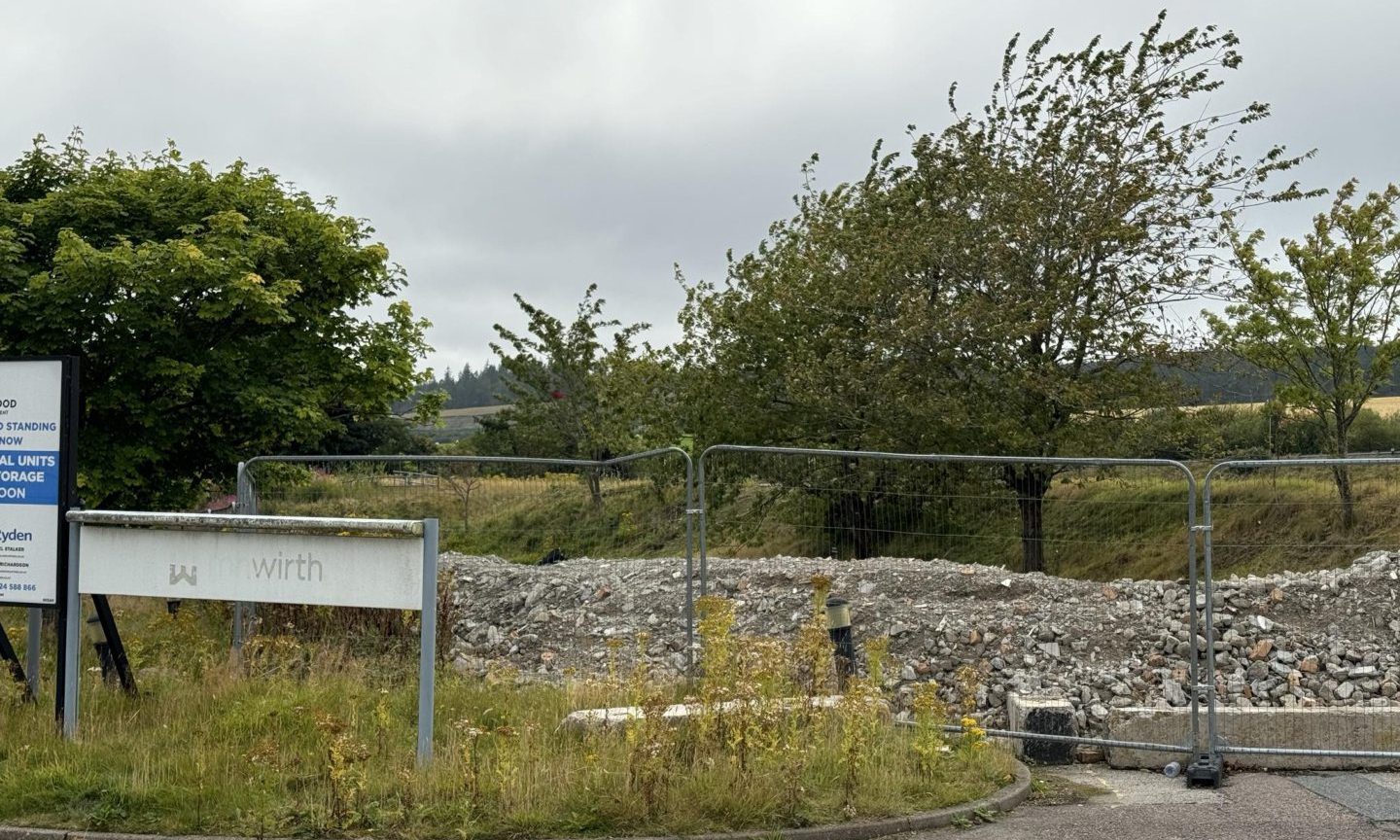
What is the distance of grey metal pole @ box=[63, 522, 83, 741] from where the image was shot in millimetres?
7668

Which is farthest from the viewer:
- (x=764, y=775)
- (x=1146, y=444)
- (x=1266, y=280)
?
(x=1266, y=280)

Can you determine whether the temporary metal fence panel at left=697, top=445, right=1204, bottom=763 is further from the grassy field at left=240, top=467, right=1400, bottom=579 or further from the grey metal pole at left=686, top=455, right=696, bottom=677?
the grey metal pole at left=686, top=455, right=696, bottom=677

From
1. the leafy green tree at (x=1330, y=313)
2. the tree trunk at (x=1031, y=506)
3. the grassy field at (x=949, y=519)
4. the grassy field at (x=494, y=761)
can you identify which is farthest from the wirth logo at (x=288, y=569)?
the leafy green tree at (x=1330, y=313)

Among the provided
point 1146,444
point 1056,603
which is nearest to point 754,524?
point 1056,603

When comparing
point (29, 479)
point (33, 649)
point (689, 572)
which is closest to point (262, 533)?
point (29, 479)

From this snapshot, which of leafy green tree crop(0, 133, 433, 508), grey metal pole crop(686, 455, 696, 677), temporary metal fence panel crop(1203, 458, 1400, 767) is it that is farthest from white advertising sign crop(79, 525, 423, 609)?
leafy green tree crop(0, 133, 433, 508)

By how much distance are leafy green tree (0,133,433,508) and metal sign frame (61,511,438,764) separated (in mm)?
8876

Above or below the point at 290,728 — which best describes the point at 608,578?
above

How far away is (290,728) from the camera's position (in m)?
7.63

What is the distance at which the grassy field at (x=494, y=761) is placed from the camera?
6246 mm

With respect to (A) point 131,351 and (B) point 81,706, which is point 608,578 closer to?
(B) point 81,706

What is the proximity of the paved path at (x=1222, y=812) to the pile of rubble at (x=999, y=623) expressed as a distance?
1539 millimetres

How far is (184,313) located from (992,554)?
39.5 ft

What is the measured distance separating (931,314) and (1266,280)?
6487 mm
